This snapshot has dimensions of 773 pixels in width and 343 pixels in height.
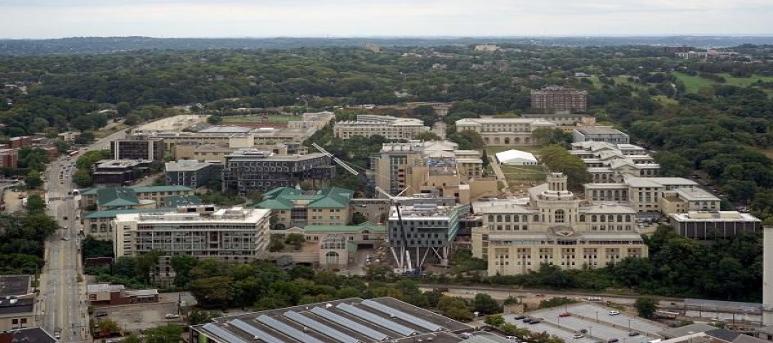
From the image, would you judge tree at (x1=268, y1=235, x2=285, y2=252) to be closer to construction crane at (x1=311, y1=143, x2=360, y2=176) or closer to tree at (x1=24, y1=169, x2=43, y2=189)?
construction crane at (x1=311, y1=143, x2=360, y2=176)

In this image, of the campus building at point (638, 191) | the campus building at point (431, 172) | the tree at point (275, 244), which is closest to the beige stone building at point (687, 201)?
the campus building at point (638, 191)

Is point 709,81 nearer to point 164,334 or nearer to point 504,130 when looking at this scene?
point 504,130

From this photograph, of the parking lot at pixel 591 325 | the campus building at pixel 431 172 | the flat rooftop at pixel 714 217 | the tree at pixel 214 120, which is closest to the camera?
the parking lot at pixel 591 325

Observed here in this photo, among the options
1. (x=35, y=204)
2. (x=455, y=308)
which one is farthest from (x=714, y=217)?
(x=35, y=204)

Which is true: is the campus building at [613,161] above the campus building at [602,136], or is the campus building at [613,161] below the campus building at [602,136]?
below

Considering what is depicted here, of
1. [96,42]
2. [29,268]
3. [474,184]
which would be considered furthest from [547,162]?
[96,42]

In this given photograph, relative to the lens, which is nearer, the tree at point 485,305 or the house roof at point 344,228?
the tree at point 485,305

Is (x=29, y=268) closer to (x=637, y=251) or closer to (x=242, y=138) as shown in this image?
(x=637, y=251)

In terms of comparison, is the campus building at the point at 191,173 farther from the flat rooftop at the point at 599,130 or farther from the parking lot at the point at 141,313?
the flat rooftop at the point at 599,130
